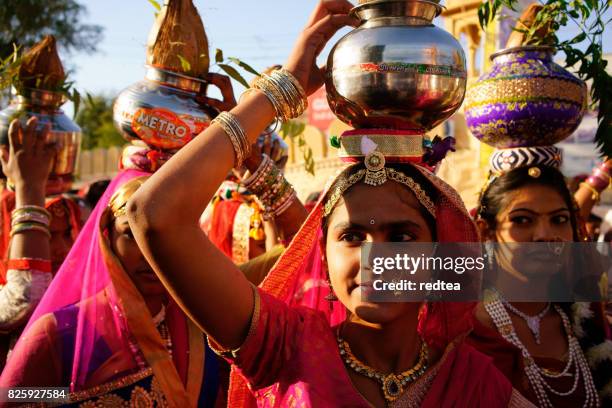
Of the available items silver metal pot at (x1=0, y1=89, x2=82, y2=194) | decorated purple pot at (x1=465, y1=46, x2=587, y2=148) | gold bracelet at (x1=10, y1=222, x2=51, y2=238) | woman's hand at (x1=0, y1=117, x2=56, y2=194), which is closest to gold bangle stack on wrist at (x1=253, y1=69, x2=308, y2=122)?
decorated purple pot at (x1=465, y1=46, x2=587, y2=148)

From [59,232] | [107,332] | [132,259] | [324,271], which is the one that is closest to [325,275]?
[324,271]

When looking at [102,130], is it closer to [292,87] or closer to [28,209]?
[28,209]

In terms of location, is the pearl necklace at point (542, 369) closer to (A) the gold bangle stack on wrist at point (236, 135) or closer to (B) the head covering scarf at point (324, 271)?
(B) the head covering scarf at point (324, 271)

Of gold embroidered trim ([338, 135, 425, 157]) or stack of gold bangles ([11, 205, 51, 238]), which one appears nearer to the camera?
gold embroidered trim ([338, 135, 425, 157])

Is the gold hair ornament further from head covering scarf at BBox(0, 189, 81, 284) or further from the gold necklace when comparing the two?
head covering scarf at BBox(0, 189, 81, 284)

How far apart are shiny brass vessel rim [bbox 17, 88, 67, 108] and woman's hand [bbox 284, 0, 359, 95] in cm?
242

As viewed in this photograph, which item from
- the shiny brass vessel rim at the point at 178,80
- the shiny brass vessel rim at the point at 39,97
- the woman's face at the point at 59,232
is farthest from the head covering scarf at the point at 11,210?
the shiny brass vessel rim at the point at 178,80

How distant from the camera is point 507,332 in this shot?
3090mm

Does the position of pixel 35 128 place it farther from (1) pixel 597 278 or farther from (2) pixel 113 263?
(1) pixel 597 278

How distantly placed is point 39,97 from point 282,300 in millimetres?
2494

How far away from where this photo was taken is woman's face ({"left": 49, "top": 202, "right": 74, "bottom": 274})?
13.7 ft

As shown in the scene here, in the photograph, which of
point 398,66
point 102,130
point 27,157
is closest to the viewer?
point 398,66

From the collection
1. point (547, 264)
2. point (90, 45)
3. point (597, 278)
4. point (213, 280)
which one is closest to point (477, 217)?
point (547, 264)

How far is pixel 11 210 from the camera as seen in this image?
167 inches
